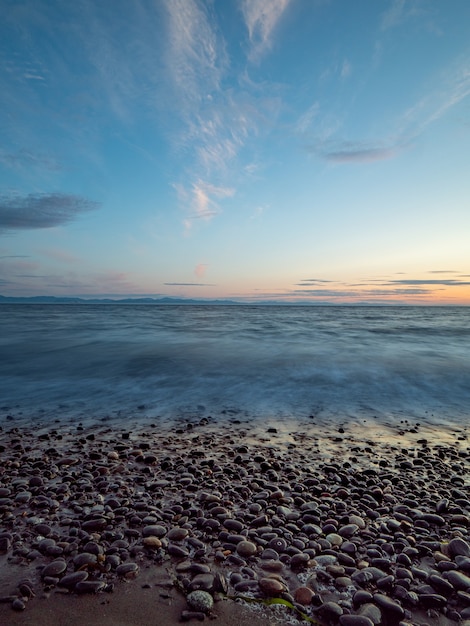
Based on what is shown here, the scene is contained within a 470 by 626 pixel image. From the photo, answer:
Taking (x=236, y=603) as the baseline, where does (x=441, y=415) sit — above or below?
below

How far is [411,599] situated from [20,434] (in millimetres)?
6387

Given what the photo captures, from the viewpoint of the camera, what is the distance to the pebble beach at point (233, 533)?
2.61 meters

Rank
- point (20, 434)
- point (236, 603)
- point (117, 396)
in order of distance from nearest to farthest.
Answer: point (236, 603) → point (20, 434) → point (117, 396)

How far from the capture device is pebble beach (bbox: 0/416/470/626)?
2609mm

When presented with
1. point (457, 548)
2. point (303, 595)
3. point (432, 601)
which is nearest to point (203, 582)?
point (303, 595)

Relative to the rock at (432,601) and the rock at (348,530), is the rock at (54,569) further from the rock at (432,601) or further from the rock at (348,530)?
the rock at (432,601)

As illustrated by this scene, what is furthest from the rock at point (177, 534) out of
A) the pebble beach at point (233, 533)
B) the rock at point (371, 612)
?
the rock at point (371, 612)

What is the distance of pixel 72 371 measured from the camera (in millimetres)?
13312

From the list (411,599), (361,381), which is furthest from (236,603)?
(361,381)

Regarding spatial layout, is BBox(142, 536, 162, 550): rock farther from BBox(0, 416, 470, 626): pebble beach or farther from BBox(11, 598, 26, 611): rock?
BBox(11, 598, 26, 611): rock

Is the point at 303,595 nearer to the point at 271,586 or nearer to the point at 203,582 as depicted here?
the point at 271,586

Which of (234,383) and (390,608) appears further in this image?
(234,383)

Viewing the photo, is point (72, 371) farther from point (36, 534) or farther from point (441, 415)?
point (441, 415)

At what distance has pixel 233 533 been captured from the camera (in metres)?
3.46
